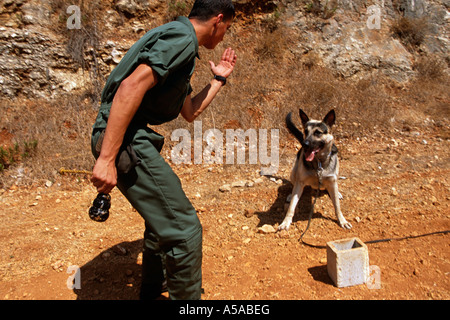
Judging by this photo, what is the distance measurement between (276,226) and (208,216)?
83 centimetres

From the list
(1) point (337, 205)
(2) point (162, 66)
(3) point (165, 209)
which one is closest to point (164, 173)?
(3) point (165, 209)

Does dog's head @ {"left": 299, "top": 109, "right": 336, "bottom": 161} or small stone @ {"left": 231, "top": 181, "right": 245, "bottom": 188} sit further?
small stone @ {"left": 231, "top": 181, "right": 245, "bottom": 188}

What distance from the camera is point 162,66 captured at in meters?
A: 1.62

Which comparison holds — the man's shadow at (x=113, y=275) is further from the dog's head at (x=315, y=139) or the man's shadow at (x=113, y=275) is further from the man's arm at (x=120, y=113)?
the dog's head at (x=315, y=139)

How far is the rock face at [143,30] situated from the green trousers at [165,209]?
6.02m

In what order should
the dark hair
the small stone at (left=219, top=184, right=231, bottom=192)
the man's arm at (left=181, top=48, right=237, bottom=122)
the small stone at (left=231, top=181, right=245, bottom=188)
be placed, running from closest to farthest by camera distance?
the dark hair < the man's arm at (left=181, top=48, right=237, bottom=122) < the small stone at (left=219, top=184, right=231, bottom=192) < the small stone at (left=231, top=181, right=245, bottom=188)

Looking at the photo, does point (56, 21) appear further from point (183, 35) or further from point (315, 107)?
point (183, 35)

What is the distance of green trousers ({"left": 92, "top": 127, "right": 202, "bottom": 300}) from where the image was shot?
5.95 ft

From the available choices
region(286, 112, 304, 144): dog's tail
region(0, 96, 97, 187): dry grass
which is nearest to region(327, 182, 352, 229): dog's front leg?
region(286, 112, 304, 144): dog's tail

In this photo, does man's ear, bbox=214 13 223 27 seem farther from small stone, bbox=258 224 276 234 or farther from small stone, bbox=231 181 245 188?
small stone, bbox=231 181 245 188

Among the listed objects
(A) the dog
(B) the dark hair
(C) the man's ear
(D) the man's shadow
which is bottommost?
(D) the man's shadow

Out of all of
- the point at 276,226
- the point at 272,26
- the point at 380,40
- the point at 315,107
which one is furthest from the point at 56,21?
the point at 380,40

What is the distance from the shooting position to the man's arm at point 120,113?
5.27 feet

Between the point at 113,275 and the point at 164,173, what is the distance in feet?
5.04
